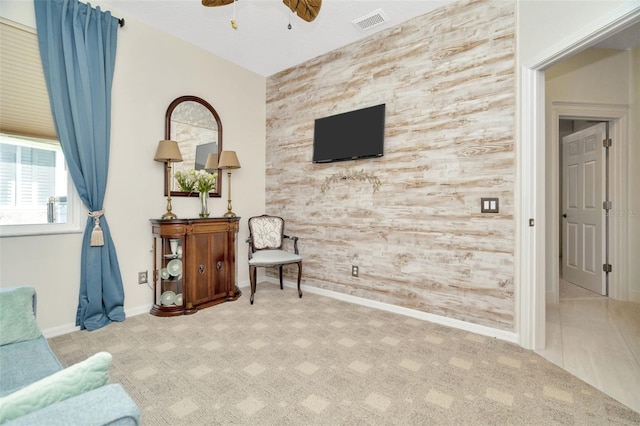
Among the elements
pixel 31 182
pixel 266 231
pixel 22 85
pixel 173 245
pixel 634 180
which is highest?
pixel 22 85

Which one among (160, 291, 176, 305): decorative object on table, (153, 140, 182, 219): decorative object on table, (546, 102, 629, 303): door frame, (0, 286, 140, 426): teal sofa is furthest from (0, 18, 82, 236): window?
(546, 102, 629, 303): door frame

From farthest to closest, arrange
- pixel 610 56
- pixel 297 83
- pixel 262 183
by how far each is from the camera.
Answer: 1. pixel 262 183
2. pixel 297 83
3. pixel 610 56

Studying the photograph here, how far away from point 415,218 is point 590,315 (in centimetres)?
211

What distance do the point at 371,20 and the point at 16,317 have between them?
364 centimetres

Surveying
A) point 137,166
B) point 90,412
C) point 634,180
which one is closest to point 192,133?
point 137,166

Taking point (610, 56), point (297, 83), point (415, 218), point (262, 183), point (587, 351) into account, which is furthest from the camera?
point (262, 183)

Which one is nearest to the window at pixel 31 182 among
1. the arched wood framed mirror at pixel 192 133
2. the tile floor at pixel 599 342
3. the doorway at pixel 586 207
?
the arched wood framed mirror at pixel 192 133

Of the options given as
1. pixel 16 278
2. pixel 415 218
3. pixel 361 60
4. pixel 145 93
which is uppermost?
pixel 361 60

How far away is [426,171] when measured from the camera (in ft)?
9.75

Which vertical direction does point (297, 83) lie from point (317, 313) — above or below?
above

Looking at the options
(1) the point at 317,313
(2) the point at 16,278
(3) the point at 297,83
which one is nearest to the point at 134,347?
(2) the point at 16,278

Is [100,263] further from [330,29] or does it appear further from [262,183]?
[330,29]

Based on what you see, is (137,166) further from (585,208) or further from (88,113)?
(585,208)

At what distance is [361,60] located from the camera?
11.3 feet
